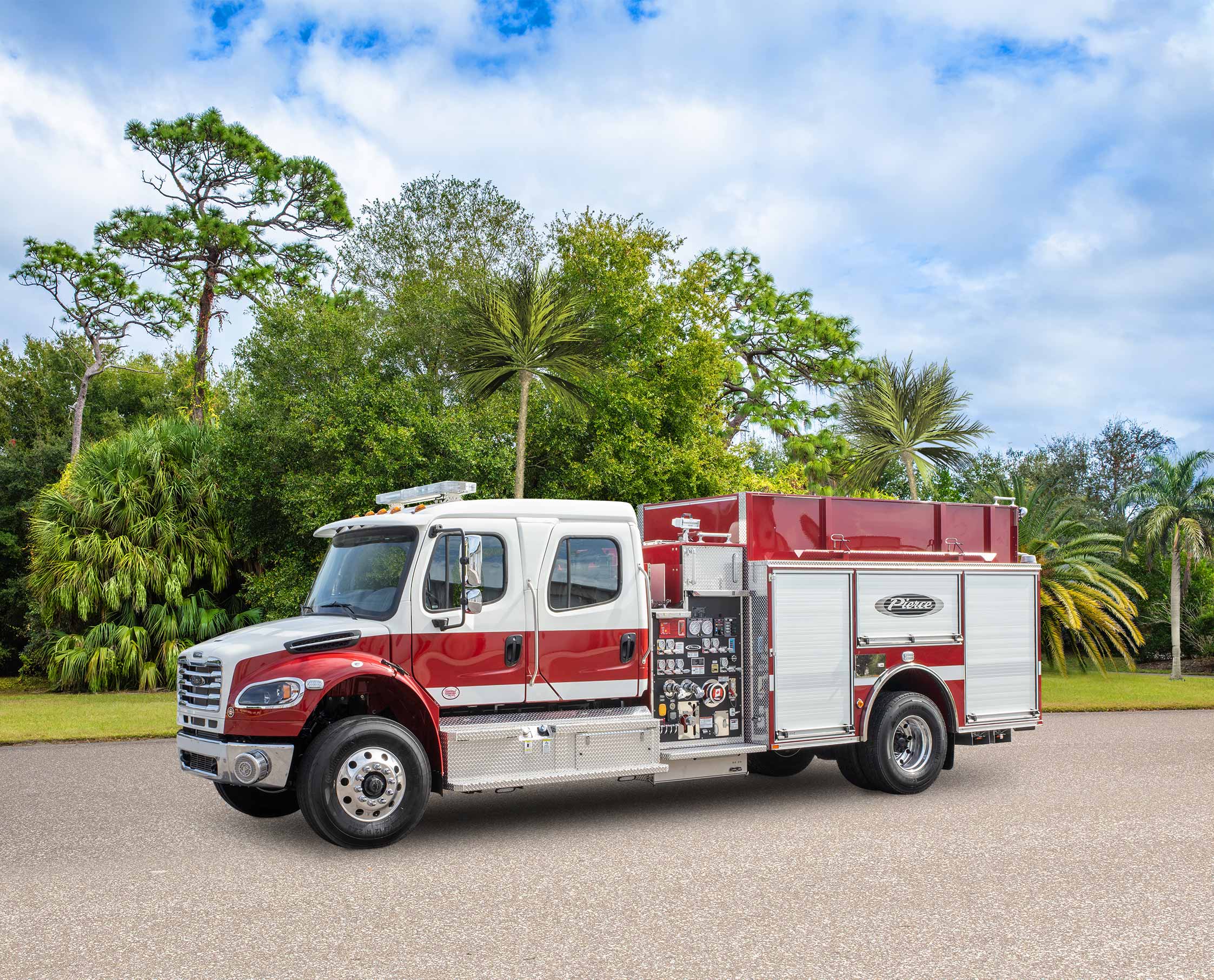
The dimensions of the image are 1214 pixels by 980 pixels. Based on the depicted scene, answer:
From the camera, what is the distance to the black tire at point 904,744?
33.6 ft

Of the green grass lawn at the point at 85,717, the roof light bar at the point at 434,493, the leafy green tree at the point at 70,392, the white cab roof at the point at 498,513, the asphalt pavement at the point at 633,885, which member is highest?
the leafy green tree at the point at 70,392

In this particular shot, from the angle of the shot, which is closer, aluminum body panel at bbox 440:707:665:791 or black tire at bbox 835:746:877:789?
aluminum body panel at bbox 440:707:665:791

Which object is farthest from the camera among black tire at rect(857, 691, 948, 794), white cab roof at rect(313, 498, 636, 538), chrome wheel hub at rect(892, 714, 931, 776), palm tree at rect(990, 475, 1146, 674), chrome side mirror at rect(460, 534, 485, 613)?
palm tree at rect(990, 475, 1146, 674)

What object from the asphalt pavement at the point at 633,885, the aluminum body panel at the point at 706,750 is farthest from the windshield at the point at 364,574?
the aluminum body panel at the point at 706,750

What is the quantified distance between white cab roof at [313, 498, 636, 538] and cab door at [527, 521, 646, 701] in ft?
0.32

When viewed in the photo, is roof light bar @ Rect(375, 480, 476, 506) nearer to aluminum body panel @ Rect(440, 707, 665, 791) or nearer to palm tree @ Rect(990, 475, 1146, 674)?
aluminum body panel @ Rect(440, 707, 665, 791)

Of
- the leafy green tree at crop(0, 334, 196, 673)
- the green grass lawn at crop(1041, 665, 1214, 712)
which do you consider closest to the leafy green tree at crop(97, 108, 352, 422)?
the leafy green tree at crop(0, 334, 196, 673)

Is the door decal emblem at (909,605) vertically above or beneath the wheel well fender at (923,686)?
above

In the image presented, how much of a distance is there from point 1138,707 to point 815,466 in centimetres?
1272

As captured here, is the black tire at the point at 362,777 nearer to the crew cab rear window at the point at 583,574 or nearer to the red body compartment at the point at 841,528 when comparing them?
the crew cab rear window at the point at 583,574

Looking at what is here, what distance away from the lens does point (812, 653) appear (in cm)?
988

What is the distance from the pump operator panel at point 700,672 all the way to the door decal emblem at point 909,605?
157cm

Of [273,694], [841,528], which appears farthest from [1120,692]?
[273,694]

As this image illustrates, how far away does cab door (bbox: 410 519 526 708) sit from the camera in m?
8.37
